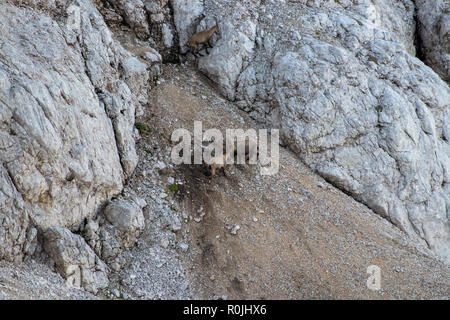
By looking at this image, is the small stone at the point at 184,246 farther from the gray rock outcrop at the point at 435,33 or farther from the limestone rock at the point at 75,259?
the gray rock outcrop at the point at 435,33

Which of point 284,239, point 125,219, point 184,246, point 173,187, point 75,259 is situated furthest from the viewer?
point 173,187

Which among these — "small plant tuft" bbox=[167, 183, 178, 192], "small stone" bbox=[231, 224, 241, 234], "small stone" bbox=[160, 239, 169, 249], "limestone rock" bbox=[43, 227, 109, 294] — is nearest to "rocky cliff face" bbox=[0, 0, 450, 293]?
"limestone rock" bbox=[43, 227, 109, 294]

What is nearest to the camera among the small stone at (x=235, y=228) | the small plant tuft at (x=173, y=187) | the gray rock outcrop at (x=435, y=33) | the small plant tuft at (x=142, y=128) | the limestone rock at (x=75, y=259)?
the limestone rock at (x=75, y=259)

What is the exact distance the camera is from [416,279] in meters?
15.3

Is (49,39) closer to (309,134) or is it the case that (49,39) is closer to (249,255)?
(249,255)

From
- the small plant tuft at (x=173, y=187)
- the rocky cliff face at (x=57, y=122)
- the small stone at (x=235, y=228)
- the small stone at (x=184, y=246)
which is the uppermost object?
the rocky cliff face at (x=57, y=122)

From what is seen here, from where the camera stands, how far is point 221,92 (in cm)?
2228

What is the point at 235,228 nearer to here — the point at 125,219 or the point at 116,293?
the point at 125,219

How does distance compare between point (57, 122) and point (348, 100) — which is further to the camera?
point (348, 100)

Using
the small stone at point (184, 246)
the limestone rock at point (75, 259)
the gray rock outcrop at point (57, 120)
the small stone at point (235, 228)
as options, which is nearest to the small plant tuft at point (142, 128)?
the gray rock outcrop at point (57, 120)

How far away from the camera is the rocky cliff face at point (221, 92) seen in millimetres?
12188

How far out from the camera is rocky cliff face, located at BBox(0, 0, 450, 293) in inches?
480

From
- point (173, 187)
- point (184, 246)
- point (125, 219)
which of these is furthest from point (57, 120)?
point (184, 246)

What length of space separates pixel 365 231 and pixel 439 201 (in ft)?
20.4
